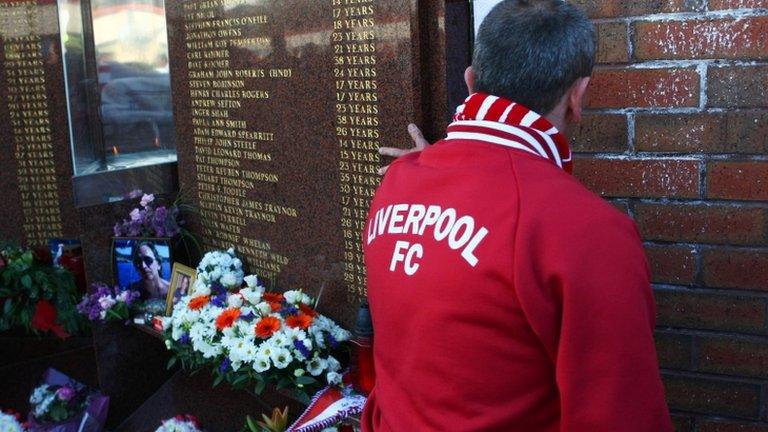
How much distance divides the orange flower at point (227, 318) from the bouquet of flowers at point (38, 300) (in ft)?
4.74

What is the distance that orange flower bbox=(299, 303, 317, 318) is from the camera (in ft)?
10.3

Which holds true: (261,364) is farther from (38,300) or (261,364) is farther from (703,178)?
(38,300)

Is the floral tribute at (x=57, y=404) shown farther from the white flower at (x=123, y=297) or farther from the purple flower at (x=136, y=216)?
the purple flower at (x=136, y=216)

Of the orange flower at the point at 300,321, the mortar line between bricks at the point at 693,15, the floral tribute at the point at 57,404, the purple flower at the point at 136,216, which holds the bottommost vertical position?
the floral tribute at the point at 57,404

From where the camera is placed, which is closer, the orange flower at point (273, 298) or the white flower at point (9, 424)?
the orange flower at point (273, 298)

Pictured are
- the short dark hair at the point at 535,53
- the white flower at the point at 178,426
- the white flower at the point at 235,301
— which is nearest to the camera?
the short dark hair at the point at 535,53

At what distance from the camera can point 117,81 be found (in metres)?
4.66

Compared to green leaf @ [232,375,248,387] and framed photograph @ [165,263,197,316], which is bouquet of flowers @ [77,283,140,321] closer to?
framed photograph @ [165,263,197,316]

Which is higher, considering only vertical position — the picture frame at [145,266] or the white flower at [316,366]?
the picture frame at [145,266]

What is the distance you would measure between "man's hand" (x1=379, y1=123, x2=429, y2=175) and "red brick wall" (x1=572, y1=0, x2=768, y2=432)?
470 mm

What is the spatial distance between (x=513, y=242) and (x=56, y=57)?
3884mm

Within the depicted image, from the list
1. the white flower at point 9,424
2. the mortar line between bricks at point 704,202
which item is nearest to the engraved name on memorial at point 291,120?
the mortar line between bricks at point 704,202

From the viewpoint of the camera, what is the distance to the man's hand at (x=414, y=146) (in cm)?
266

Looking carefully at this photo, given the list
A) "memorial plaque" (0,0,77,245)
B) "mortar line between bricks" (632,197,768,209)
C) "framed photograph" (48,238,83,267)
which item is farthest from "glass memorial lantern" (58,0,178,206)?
"mortar line between bricks" (632,197,768,209)
